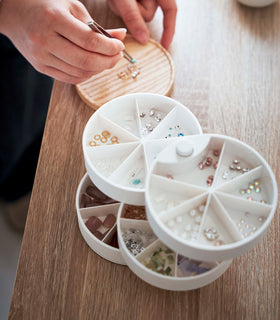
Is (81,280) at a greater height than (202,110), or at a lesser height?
lesser

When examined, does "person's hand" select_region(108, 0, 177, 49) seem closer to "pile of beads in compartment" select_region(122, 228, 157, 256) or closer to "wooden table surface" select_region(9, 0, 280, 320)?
"wooden table surface" select_region(9, 0, 280, 320)

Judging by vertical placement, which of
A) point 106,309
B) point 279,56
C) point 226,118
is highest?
point 279,56

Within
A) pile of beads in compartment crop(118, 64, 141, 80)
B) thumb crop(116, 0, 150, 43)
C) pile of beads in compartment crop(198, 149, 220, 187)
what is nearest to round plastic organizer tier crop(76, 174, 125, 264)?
pile of beads in compartment crop(198, 149, 220, 187)

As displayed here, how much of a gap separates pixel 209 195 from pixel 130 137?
245 millimetres

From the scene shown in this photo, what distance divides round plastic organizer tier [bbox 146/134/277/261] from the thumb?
0.63 metres

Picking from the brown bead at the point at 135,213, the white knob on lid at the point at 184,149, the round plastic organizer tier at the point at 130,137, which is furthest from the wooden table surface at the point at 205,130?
the white knob on lid at the point at 184,149

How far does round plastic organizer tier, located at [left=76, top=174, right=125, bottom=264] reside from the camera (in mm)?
1004

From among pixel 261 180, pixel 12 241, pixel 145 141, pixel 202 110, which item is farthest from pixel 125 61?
pixel 12 241

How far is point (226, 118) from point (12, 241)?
1.29 metres

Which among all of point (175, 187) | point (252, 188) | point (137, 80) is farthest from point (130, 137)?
point (137, 80)

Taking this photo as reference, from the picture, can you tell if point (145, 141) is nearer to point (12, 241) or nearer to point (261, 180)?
point (261, 180)

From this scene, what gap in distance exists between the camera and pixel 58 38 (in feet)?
3.44

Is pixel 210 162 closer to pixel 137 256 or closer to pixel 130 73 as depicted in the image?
pixel 137 256

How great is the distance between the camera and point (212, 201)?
2.63 ft
